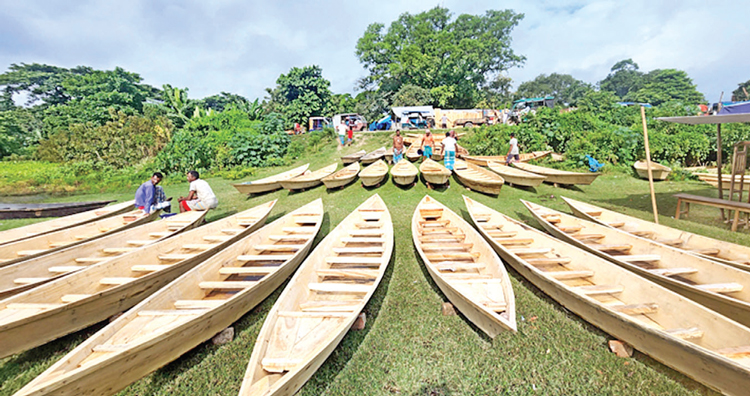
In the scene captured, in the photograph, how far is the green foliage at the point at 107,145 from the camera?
17922 millimetres

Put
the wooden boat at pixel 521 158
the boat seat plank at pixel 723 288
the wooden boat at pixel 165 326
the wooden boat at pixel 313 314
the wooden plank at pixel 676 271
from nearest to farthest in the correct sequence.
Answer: the wooden boat at pixel 165 326 → the wooden boat at pixel 313 314 → the boat seat plank at pixel 723 288 → the wooden plank at pixel 676 271 → the wooden boat at pixel 521 158

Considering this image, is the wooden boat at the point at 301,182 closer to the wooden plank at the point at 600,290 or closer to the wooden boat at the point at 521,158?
the wooden boat at the point at 521,158

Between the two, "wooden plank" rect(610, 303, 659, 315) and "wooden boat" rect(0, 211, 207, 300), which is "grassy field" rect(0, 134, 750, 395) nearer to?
"wooden plank" rect(610, 303, 659, 315)

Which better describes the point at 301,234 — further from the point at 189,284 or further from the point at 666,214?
the point at 666,214

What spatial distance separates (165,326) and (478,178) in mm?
9260

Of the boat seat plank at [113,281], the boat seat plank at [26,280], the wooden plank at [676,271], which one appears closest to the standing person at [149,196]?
the boat seat plank at [26,280]

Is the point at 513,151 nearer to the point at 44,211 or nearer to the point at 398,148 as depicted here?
the point at 398,148

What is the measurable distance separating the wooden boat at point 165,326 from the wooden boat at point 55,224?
15.4 ft

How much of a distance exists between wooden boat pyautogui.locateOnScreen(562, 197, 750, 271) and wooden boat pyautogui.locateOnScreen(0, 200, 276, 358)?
7.86 metres

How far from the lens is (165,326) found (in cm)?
292

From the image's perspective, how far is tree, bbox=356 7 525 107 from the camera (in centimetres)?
3512

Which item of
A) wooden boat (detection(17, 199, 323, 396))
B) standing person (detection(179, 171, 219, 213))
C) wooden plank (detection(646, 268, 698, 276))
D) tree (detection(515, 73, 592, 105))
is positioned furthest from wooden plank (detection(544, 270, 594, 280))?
tree (detection(515, 73, 592, 105))

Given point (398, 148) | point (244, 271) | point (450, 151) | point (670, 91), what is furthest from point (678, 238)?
point (670, 91)

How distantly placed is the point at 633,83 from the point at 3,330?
3999 inches
